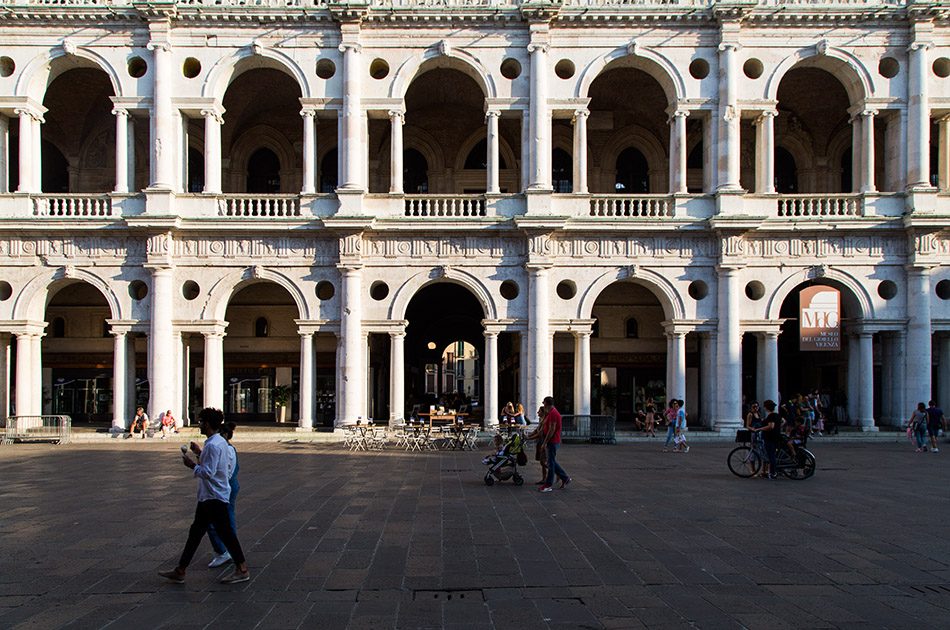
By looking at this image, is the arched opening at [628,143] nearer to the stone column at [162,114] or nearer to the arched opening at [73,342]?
the stone column at [162,114]

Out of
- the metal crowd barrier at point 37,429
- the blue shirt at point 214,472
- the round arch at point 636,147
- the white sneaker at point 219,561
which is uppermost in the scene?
the round arch at point 636,147

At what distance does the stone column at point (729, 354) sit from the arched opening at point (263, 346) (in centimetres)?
1681

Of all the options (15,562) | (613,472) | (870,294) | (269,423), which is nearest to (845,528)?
(613,472)

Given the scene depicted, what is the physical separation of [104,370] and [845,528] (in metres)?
29.9

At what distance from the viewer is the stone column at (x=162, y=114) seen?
26.2 metres

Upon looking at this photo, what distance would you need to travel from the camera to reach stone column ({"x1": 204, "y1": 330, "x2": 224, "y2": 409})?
26.3m

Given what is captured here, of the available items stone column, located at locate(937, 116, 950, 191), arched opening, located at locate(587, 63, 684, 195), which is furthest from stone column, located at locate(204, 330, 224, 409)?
stone column, located at locate(937, 116, 950, 191)

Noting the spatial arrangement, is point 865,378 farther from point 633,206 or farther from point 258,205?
point 258,205

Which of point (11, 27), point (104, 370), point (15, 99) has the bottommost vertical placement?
point (104, 370)

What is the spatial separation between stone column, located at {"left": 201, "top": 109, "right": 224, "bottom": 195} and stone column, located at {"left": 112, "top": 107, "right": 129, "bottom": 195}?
275 centimetres

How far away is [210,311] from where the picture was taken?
26.5m

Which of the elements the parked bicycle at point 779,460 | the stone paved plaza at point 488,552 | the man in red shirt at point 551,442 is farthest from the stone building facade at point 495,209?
the man in red shirt at point 551,442

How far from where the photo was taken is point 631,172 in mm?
32219

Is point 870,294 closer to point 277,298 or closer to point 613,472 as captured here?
point 613,472
